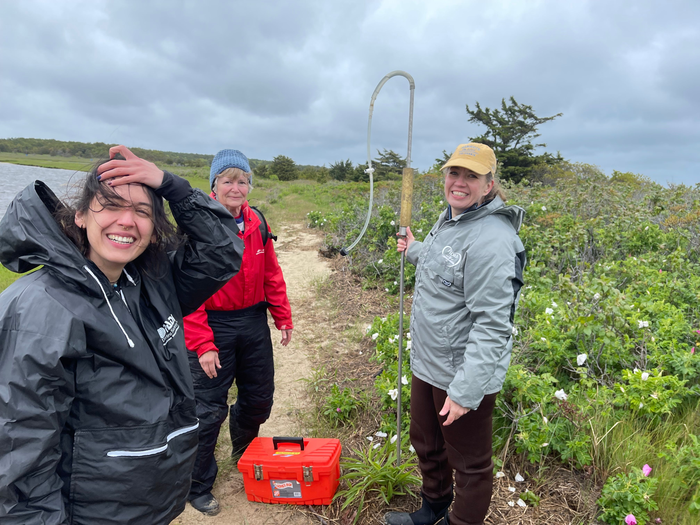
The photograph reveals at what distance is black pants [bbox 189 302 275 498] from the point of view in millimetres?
2516

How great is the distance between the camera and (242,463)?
2.49 metres

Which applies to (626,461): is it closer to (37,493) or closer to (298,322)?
(37,493)

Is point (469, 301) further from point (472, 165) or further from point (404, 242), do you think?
point (404, 242)

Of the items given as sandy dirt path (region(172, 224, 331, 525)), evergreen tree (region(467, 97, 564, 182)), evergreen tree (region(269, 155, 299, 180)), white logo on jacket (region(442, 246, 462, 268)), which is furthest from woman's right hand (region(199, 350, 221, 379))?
evergreen tree (region(269, 155, 299, 180))

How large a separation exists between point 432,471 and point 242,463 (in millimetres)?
1143

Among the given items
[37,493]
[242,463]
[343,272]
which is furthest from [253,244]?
[343,272]

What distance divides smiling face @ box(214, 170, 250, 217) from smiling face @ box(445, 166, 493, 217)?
1.20 m

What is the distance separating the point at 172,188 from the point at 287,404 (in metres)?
3.00

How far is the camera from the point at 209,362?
239cm

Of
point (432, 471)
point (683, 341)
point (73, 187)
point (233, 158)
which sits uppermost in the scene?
point (233, 158)

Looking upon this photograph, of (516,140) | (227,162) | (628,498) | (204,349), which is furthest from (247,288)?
(516,140)

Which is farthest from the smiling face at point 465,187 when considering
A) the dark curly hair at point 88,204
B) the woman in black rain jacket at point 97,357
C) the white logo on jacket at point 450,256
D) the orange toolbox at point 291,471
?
the orange toolbox at point 291,471

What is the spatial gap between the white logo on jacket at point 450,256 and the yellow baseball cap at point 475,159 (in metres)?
0.39

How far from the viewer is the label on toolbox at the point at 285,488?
8.23ft
